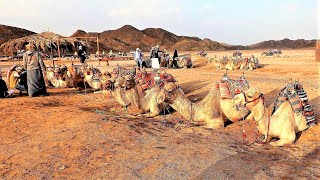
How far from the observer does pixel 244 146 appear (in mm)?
5980

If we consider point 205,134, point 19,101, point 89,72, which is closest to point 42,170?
point 205,134

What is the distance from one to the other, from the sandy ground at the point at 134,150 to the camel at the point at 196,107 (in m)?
0.29

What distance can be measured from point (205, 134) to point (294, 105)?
1822 mm

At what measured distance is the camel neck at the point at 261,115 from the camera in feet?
18.7

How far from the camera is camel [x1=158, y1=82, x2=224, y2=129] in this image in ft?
23.3

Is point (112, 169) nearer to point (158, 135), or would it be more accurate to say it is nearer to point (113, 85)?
point (158, 135)

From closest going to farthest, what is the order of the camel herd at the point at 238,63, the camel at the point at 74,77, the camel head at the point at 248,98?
1. the camel head at the point at 248,98
2. the camel at the point at 74,77
3. the camel herd at the point at 238,63

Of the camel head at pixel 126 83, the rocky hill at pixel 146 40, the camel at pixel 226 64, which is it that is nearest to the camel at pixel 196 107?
the camel head at pixel 126 83

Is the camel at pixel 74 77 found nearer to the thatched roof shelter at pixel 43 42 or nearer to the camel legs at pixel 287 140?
the camel legs at pixel 287 140

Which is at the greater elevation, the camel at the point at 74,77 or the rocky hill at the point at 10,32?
the rocky hill at the point at 10,32

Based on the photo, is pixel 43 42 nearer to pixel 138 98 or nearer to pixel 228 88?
pixel 138 98

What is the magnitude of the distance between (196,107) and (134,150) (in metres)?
2.33

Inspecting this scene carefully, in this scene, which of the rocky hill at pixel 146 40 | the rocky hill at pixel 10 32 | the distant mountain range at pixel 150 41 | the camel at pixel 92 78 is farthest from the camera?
the rocky hill at pixel 146 40

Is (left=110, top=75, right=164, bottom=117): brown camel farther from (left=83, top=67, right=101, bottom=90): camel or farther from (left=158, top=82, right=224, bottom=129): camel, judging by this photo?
(left=83, top=67, right=101, bottom=90): camel
